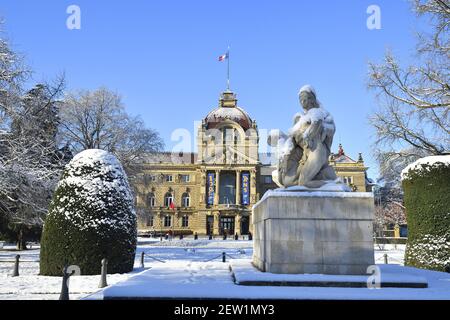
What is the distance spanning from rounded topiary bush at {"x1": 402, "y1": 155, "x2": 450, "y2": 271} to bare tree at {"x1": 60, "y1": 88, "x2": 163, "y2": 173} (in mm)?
20843

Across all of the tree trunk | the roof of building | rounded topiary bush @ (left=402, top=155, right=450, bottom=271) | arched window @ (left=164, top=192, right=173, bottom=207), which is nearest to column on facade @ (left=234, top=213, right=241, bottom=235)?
arched window @ (left=164, top=192, right=173, bottom=207)

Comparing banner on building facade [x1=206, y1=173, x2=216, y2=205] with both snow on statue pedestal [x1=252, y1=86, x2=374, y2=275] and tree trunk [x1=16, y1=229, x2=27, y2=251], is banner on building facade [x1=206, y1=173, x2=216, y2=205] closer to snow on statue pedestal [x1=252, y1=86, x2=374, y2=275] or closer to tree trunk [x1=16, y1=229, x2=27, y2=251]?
tree trunk [x1=16, y1=229, x2=27, y2=251]

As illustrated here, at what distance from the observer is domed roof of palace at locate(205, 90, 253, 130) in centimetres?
7500

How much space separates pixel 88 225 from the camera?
14242 mm

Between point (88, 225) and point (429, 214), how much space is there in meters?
11.6

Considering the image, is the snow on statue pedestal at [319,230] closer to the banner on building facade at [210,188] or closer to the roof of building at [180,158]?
the banner on building facade at [210,188]

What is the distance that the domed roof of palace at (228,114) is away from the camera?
246 feet

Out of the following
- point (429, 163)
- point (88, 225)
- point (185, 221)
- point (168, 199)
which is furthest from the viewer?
point (168, 199)

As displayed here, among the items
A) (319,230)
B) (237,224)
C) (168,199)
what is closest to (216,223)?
(237,224)

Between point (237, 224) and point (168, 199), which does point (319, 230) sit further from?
point (168, 199)

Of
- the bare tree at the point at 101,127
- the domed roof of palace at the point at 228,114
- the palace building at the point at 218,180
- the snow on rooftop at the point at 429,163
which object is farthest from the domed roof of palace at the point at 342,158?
the snow on rooftop at the point at 429,163

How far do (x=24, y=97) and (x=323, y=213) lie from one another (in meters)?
13.2
